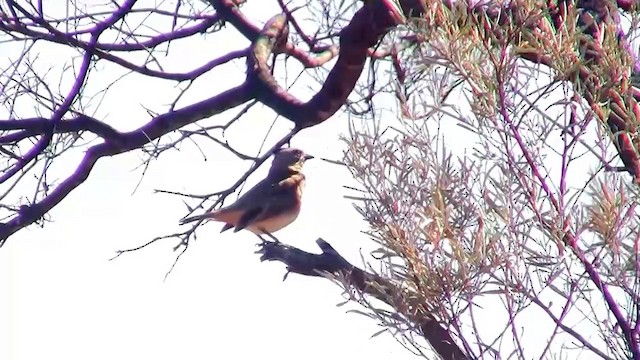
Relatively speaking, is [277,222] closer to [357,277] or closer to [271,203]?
[271,203]

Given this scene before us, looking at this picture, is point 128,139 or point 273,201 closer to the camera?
point 128,139

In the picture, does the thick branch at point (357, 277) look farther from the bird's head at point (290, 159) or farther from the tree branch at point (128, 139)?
the bird's head at point (290, 159)

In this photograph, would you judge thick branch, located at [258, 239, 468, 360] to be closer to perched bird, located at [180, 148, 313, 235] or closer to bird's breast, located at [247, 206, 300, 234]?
perched bird, located at [180, 148, 313, 235]

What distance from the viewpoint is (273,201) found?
5.49 m

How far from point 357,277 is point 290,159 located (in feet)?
9.87

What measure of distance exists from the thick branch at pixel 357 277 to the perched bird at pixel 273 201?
0.97m

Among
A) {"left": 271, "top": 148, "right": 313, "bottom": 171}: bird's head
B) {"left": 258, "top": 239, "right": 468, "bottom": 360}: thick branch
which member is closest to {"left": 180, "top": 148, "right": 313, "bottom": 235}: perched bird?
{"left": 271, "top": 148, "right": 313, "bottom": 171}: bird's head

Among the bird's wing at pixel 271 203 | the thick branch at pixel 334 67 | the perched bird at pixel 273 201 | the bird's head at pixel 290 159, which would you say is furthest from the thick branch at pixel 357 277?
the bird's head at pixel 290 159

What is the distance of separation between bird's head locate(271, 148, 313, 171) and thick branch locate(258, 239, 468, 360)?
1835 millimetres

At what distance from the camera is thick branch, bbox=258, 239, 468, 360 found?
7.46ft

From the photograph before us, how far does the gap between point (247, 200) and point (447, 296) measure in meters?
3.18

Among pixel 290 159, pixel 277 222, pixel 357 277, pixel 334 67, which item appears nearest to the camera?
pixel 357 277

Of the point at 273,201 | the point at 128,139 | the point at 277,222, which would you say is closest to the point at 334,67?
the point at 128,139

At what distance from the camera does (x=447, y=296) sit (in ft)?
7.31
